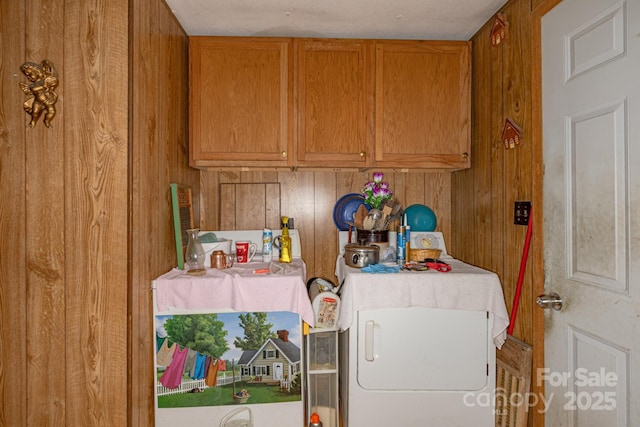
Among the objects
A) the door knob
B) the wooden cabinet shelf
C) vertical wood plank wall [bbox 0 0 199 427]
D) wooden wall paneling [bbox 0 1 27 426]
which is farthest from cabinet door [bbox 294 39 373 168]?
wooden wall paneling [bbox 0 1 27 426]

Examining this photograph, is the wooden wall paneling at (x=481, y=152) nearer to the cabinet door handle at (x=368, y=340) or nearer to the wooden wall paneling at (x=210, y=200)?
the cabinet door handle at (x=368, y=340)

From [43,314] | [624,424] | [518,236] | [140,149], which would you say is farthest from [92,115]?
[624,424]

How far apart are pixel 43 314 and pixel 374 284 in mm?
1498

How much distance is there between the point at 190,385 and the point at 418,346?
1.17 meters

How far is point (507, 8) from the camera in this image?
185cm

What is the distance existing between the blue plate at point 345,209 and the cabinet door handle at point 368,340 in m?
0.86

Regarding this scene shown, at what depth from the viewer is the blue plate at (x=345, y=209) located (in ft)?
8.14

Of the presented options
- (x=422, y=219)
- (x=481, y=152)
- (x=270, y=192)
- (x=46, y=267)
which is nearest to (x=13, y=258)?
(x=46, y=267)

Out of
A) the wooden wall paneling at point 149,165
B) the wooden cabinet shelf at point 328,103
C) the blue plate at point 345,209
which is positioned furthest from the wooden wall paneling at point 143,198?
the blue plate at point 345,209

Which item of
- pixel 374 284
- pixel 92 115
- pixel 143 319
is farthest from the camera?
pixel 374 284

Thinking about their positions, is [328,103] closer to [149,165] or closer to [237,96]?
[237,96]

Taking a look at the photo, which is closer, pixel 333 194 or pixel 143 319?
pixel 143 319

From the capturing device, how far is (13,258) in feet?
4.96

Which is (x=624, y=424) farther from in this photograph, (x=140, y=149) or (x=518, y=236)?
(x=140, y=149)
